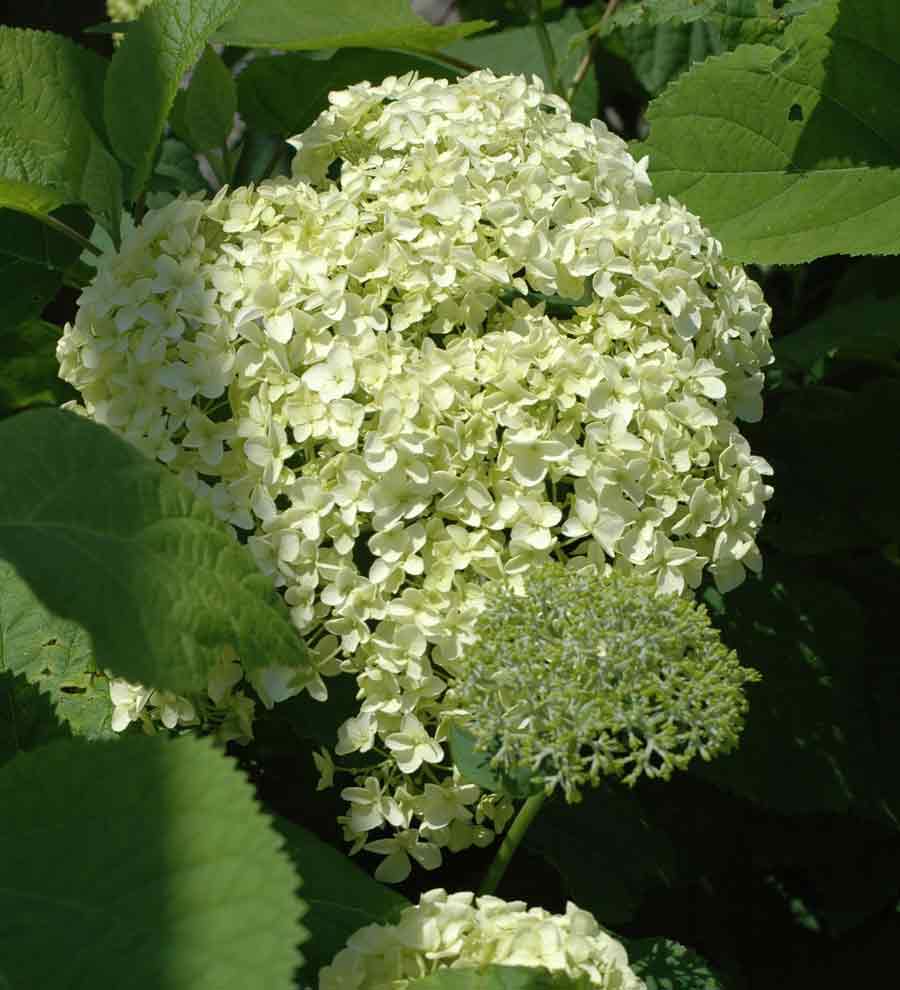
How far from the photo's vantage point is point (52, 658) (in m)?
1.79

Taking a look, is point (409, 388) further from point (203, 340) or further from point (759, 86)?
point (759, 86)

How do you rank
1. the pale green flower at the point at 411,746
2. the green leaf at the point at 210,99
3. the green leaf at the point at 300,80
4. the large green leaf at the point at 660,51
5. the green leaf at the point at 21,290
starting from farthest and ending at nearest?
1. the large green leaf at the point at 660,51
2. the green leaf at the point at 300,80
3. the green leaf at the point at 21,290
4. the green leaf at the point at 210,99
5. the pale green flower at the point at 411,746

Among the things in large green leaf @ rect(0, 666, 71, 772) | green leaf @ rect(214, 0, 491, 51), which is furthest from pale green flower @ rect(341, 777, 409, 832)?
green leaf @ rect(214, 0, 491, 51)

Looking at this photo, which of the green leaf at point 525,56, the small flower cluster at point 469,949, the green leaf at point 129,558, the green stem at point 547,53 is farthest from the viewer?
the green leaf at point 525,56

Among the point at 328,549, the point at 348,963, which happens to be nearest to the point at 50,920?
the point at 348,963

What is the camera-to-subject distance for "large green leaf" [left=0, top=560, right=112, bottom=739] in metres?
1.76

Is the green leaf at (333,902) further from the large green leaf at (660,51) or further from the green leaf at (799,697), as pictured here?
the large green leaf at (660,51)

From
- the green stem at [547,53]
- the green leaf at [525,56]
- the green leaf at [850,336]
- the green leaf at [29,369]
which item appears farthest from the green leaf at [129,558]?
the green leaf at [525,56]

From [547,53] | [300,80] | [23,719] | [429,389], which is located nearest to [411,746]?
[429,389]

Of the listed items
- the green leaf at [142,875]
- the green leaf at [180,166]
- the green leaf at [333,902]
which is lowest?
the green leaf at [333,902]

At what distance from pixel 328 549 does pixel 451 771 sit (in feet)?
A: 0.94

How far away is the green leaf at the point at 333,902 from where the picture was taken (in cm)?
146

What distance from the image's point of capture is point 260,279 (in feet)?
5.21

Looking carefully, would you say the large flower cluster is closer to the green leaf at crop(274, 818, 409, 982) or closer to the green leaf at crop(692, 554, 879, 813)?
the green leaf at crop(274, 818, 409, 982)
